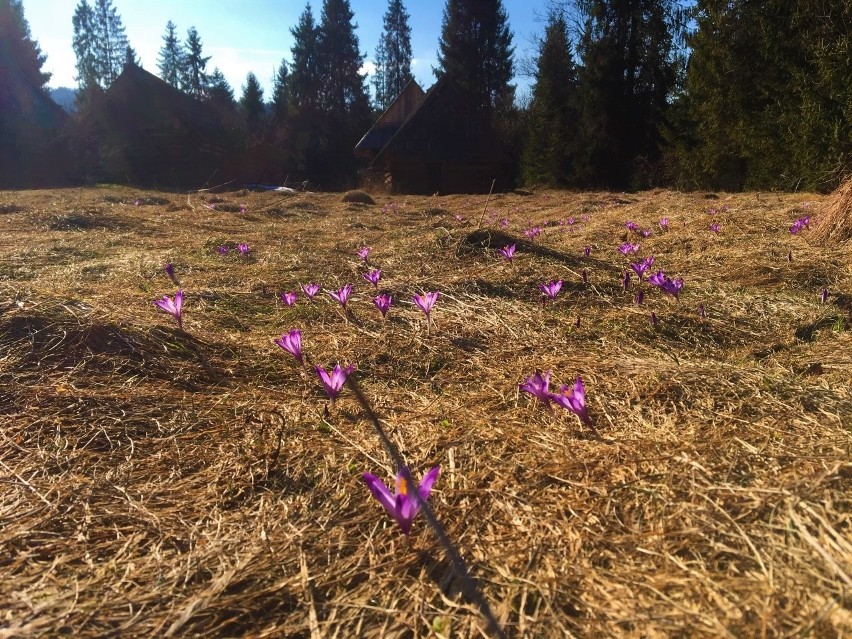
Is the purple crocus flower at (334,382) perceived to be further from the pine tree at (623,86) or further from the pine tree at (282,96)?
the pine tree at (282,96)

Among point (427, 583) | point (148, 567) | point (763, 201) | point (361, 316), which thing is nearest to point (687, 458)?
point (427, 583)

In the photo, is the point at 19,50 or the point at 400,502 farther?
the point at 19,50

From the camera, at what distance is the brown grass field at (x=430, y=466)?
1043 millimetres

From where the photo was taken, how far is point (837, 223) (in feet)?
16.1

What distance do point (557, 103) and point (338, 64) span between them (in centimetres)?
2289

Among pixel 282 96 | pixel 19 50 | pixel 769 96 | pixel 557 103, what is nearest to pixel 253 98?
pixel 282 96

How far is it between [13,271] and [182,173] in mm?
21571

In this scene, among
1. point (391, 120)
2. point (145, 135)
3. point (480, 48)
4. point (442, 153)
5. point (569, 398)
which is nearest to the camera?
point (569, 398)

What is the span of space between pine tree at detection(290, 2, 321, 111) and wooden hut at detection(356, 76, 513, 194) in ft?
54.9

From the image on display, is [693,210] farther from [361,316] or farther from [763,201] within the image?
[361,316]

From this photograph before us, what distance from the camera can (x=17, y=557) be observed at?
3.91ft

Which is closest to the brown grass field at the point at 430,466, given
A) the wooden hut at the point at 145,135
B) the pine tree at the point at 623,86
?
the pine tree at the point at 623,86

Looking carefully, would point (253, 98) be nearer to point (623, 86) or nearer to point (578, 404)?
point (623, 86)

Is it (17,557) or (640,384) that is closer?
(17,557)
